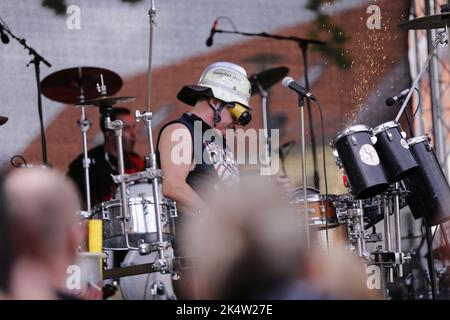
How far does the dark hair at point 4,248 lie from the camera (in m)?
2.65

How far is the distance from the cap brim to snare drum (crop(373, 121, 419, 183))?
108 cm

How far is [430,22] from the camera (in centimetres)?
643

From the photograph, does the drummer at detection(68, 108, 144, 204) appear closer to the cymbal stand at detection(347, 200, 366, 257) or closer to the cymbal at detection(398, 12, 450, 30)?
the cymbal stand at detection(347, 200, 366, 257)

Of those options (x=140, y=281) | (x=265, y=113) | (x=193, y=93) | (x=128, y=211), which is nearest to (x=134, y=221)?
(x=128, y=211)

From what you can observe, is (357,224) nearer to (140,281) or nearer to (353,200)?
(353,200)

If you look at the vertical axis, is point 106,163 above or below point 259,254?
above

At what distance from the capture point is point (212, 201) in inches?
118

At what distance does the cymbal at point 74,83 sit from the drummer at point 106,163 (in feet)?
0.92

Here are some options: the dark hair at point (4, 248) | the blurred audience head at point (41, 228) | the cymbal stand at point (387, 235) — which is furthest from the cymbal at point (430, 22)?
the dark hair at point (4, 248)

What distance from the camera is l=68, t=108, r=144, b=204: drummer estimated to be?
7.52 m

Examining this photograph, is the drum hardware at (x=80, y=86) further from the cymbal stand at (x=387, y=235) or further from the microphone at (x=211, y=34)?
the cymbal stand at (x=387, y=235)

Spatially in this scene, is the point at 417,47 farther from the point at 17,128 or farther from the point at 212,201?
the point at 212,201

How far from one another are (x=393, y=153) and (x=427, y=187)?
442 millimetres

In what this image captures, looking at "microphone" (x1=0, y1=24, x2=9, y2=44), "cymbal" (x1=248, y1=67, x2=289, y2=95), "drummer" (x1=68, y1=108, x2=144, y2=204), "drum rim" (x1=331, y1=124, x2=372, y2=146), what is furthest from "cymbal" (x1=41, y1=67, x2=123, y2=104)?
"drum rim" (x1=331, y1=124, x2=372, y2=146)
